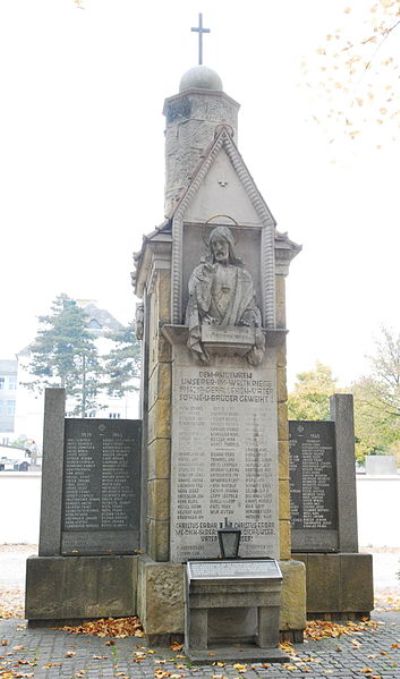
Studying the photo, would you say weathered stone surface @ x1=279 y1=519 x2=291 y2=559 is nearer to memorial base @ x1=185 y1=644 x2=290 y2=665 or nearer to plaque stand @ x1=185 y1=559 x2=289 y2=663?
plaque stand @ x1=185 y1=559 x2=289 y2=663

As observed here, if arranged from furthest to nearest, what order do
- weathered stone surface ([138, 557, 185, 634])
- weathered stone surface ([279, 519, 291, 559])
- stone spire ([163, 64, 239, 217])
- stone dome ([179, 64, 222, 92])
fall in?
stone dome ([179, 64, 222, 92]) < stone spire ([163, 64, 239, 217]) < weathered stone surface ([279, 519, 291, 559]) < weathered stone surface ([138, 557, 185, 634])

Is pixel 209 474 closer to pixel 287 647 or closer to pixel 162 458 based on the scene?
pixel 162 458

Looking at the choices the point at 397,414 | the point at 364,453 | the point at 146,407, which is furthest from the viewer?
the point at 364,453

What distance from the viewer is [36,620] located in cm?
775

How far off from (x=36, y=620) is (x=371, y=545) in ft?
43.3

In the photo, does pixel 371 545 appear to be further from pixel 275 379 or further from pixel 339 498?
pixel 275 379

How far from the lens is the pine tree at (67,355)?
160 feet

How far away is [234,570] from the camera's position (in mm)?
6461

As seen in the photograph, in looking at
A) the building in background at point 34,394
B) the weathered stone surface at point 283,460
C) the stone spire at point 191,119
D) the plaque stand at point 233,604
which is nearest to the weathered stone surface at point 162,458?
the plaque stand at point 233,604

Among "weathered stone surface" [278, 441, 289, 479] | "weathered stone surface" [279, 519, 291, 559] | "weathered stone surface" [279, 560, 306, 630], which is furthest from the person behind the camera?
"weathered stone surface" [278, 441, 289, 479]

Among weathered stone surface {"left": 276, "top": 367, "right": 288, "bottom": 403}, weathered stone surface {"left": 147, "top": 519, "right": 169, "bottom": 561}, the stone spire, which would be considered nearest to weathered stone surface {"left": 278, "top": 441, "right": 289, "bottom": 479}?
weathered stone surface {"left": 276, "top": 367, "right": 288, "bottom": 403}

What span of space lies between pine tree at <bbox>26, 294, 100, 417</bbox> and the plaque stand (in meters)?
42.4

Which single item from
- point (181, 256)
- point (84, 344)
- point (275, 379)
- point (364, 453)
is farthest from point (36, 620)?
point (84, 344)

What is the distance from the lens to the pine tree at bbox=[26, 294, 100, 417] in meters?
48.6
